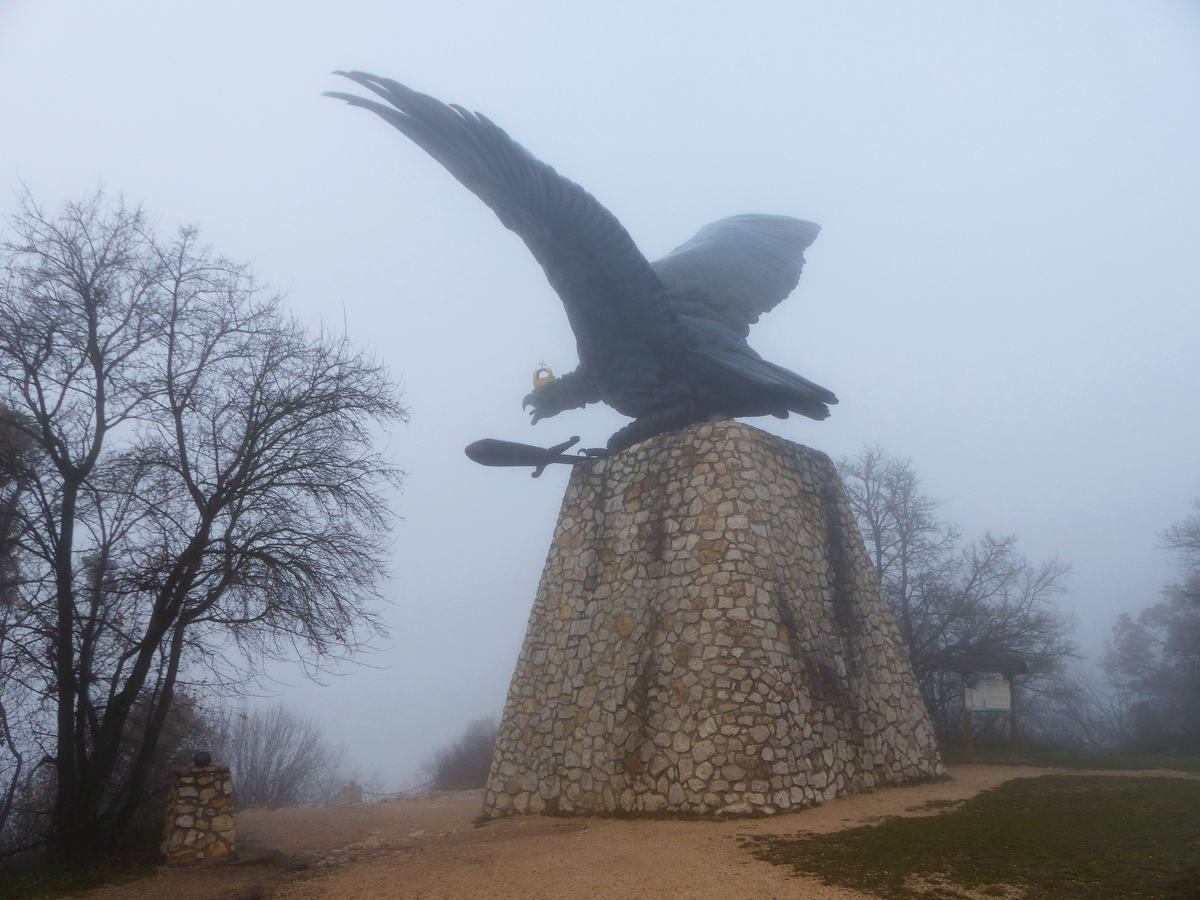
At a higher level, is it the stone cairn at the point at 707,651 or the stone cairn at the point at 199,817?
the stone cairn at the point at 707,651

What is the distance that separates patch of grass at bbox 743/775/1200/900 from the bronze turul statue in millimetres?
4747

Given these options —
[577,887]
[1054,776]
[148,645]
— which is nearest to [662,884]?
[577,887]

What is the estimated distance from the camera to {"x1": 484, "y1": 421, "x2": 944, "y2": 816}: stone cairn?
7.68 metres

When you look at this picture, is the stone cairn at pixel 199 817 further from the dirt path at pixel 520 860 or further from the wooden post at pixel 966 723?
the wooden post at pixel 966 723

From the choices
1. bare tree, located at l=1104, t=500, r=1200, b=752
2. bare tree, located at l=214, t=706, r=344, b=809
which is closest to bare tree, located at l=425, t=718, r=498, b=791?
bare tree, located at l=214, t=706, r=344, b=809

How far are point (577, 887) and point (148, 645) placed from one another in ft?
14.8

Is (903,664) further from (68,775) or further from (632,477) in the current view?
(68,775)

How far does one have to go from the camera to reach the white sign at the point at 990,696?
14709 mm

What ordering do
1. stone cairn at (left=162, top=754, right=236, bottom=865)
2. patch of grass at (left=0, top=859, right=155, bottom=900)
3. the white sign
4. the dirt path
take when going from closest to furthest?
the dirt path
patch of grass at (left=0, top=859, right=155, bottom=900)
stone cairn at (left=162, top=754, right=236, bottom=865)
the white sign

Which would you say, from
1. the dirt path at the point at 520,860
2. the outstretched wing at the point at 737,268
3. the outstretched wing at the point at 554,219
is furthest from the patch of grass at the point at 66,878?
the outstretched wing at the point at 737,268

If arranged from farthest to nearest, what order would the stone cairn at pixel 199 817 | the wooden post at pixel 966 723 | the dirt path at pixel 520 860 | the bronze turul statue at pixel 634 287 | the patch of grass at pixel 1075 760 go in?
the wooden post at pixel 966 723 < the patch of grass at pixel 1075 760 < the bronze turul statue at pixel 634 287 < the stone cairn at pixel 199 817 < the dirt path at pixel 520 860

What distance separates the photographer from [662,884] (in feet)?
16.5

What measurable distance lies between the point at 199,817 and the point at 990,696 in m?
13.3

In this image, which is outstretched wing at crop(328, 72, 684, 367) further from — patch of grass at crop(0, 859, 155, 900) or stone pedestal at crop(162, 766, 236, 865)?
patch of grass at crop(0, 859, 155, 900)
